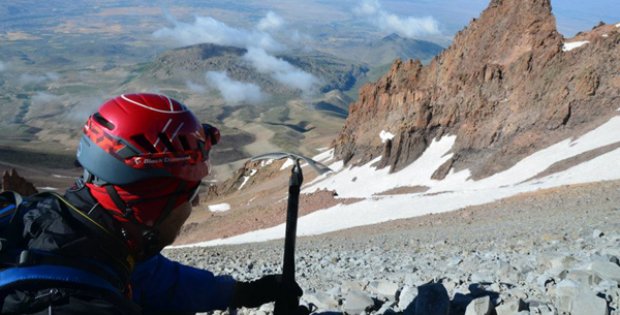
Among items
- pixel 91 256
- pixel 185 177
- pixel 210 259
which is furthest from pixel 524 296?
pixel 210 259

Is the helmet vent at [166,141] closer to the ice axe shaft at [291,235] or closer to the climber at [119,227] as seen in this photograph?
the climber at [119,227]

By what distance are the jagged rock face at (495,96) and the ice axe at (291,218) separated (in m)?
44.9

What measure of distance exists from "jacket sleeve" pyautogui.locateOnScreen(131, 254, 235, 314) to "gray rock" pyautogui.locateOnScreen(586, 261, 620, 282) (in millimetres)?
4652

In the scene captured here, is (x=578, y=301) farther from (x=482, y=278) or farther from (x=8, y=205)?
(x=8, y=205)

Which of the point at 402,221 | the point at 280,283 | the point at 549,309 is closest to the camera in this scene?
the point at 280,283

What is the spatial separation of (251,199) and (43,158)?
513 feet

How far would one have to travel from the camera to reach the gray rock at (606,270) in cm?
639

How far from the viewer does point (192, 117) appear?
447 cm

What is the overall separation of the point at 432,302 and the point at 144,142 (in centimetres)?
363

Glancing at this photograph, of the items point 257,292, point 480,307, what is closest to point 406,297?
point 480,307

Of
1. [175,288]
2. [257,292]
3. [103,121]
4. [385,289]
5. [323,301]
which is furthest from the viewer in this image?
[385,289]

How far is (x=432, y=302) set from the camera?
578cm

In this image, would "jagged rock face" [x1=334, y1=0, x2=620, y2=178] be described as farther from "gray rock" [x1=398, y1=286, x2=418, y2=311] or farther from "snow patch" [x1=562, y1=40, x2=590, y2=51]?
"gray rock" [x1=398, y1=286, x2=418, y2=311]

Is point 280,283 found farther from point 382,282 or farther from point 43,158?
point 43,158
